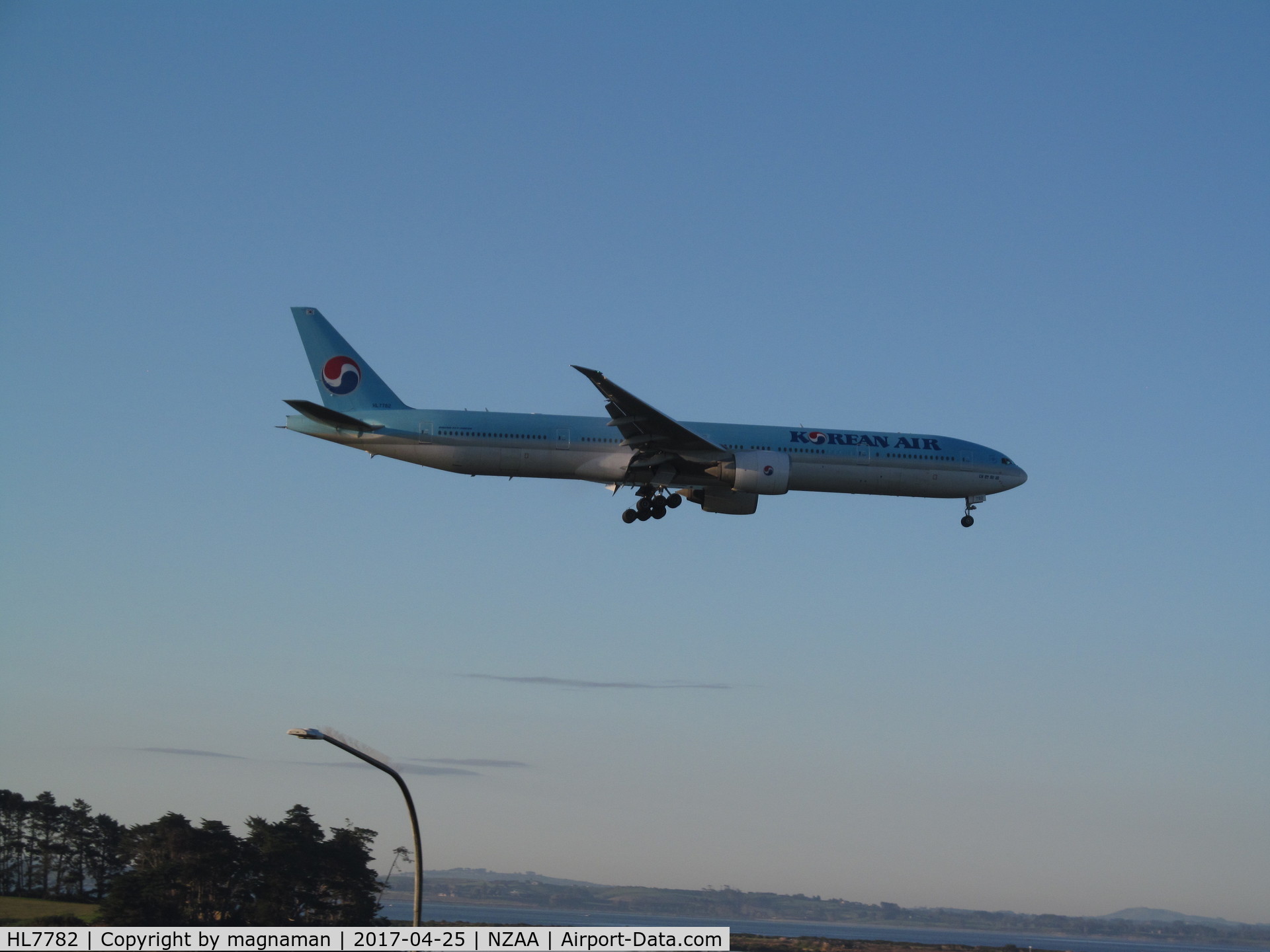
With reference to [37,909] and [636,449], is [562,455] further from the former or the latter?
[37,909]

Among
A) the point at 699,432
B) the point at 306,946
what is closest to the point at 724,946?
the point at 306,946

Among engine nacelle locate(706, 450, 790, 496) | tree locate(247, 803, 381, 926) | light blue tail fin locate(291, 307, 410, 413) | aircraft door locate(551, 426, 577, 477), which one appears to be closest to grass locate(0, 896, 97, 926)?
tree locate(247, 803, 381, 926)

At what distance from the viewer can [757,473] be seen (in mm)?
42594

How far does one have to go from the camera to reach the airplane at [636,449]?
139 ft

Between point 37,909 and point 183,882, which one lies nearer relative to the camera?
point 183,882

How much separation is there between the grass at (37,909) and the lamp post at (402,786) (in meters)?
42.1

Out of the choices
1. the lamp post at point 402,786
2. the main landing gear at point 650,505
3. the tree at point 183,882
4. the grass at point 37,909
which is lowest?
the grass at point 37,909

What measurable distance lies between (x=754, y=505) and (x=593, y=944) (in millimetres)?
23864

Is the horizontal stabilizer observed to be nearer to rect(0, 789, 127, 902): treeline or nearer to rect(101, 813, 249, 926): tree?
rect(101, 813, 249, 926): tree

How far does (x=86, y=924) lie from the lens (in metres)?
56.0

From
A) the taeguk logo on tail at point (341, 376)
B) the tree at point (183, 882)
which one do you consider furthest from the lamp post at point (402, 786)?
the tree at point (183, 882)

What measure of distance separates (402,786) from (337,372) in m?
28.2

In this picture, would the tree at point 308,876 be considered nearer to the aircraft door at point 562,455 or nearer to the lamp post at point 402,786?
the aircraft door at point 562,455

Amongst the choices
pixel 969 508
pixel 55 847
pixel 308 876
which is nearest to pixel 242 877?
pixel 308 876
